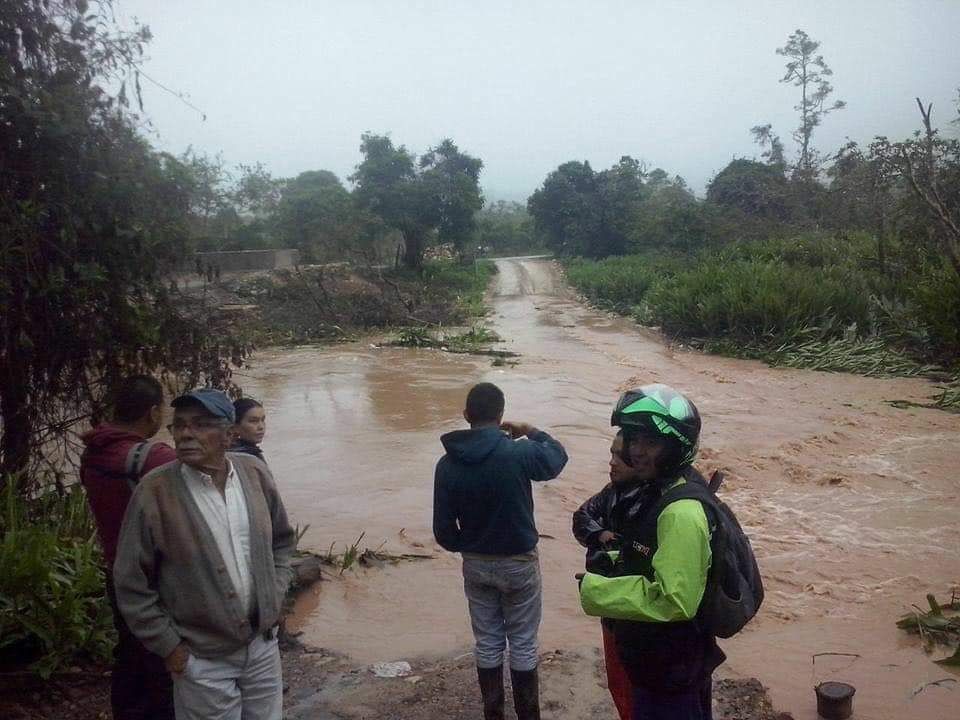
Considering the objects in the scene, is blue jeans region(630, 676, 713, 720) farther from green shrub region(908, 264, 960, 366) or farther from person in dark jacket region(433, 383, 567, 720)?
green shrub region(908, 264, 960, 366)

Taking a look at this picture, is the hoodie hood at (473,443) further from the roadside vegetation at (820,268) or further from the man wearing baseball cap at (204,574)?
the roadside vegetation at (820,268)

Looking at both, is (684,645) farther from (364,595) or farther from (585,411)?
(585,411)

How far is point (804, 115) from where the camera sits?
43.6 meters

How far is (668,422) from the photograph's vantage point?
7.93 ft

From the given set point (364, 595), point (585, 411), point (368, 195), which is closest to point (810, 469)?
point (585, 411)

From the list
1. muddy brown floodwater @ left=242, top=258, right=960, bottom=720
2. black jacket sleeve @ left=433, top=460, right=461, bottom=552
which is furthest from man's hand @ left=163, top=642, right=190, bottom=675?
muddy brown floodwater @ left=242, top=258, right=960, bottom=720

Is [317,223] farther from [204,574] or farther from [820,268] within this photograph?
[204,574]

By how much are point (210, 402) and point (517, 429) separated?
1518mm

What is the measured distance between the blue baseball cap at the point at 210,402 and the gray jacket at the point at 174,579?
0.20 meters

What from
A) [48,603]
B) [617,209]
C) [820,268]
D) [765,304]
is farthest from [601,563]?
[617,209]

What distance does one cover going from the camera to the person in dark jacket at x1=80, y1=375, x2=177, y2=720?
2.98 metres

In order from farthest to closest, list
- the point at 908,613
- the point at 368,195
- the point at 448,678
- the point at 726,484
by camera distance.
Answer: the point at 368,195, the point at 726,484, the point at 908,613, the point at 448,678

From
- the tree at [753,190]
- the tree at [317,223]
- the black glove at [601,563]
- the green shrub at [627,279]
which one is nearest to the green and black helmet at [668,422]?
the black glove at [601,563]

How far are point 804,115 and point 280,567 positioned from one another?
4655 cm
